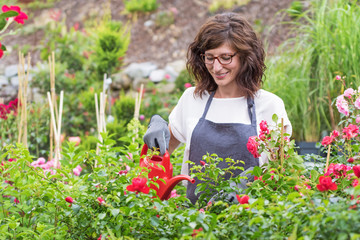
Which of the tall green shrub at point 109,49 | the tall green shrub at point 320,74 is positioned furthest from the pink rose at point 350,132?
the tall green shrub at point 109,49

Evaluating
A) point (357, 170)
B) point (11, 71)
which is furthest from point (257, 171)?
point (11, 71)

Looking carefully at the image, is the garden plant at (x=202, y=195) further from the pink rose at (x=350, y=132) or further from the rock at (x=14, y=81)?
the rock at (x=14, y=81)

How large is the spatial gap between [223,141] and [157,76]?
4.68 metres

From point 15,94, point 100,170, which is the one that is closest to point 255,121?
point 100,170

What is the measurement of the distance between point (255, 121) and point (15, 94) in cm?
505

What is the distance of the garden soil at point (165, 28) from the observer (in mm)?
7352

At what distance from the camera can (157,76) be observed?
260 inches

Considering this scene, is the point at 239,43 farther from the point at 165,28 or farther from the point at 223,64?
the point at 165,28

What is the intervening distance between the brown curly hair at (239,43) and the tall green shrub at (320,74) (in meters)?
1.68

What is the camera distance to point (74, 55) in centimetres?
604

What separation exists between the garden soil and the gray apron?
4995 mm

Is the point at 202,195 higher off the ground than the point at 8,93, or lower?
higher

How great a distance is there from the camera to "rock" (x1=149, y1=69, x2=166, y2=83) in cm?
657

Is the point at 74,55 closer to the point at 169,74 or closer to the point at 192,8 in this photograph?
the point at 169,74
